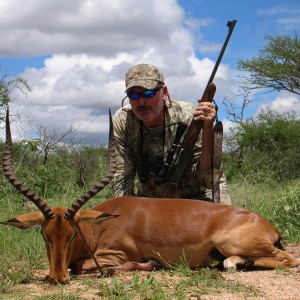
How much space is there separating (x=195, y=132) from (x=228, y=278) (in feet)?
6.35

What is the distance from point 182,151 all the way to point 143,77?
0.87m

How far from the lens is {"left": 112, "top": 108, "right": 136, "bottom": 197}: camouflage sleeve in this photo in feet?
21.5

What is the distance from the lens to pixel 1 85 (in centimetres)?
1329

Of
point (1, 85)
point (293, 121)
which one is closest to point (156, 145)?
point (1, 85)

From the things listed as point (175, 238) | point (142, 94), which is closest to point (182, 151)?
point (142, 94)

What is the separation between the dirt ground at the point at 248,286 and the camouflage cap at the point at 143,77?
2.02 metres

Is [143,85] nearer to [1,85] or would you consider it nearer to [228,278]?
[228,278]

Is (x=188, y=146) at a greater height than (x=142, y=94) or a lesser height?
lesser

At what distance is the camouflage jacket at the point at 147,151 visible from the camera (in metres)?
6.54

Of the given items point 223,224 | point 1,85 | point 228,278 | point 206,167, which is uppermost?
point 1,85

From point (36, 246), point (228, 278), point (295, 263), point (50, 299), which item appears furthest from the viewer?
point (36, 246)

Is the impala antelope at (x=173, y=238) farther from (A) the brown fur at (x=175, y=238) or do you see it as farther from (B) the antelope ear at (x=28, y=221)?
(B) the antelope ear at (x=28, y=221)

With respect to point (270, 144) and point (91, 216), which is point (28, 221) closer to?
point (91, 216)

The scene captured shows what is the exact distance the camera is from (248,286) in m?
4.21
